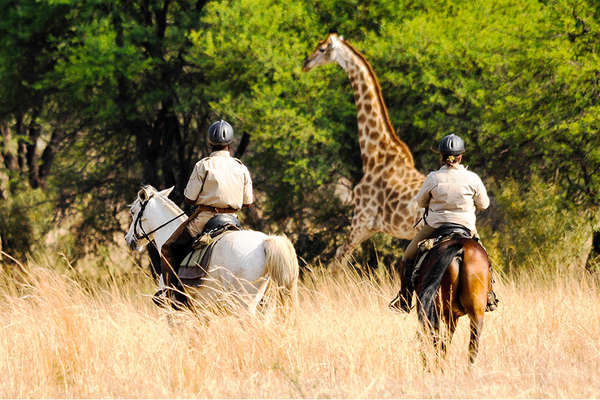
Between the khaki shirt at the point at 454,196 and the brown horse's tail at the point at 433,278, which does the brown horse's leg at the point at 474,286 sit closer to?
the brown horse's tail at the point at 433,278

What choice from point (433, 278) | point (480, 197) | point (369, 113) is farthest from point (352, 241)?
point (433, 278)

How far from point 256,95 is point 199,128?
9.11 feet

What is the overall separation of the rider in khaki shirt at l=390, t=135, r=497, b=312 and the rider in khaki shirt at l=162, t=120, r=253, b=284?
5.38 feet

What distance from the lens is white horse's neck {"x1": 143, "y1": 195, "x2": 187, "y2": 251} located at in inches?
307

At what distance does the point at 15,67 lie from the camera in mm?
15406

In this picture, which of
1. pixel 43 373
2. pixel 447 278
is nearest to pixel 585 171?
pixel 447 278

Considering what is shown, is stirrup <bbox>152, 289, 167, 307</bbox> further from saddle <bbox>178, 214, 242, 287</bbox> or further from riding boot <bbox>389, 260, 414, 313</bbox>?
riding boot <bbox>389, 260, 414, 313</bbox>

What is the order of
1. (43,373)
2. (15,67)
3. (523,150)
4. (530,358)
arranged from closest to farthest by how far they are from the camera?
(43,373)
(530,358)
(523,150)
(15,67)

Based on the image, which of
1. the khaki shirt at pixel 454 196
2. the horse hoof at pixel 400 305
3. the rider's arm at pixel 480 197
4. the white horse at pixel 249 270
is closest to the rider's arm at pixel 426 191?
the khaki shirt at pixel 454 196

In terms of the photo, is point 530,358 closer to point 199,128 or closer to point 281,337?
point 281,337

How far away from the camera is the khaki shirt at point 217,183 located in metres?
7.15

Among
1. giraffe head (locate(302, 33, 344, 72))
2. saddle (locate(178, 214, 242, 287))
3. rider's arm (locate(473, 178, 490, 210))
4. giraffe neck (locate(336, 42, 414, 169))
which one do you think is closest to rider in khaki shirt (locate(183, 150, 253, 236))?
saddle (locate(178, 214, 242, 287))

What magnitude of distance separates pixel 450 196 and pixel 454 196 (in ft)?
0.11

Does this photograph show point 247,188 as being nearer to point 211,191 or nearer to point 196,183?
point 211,191
